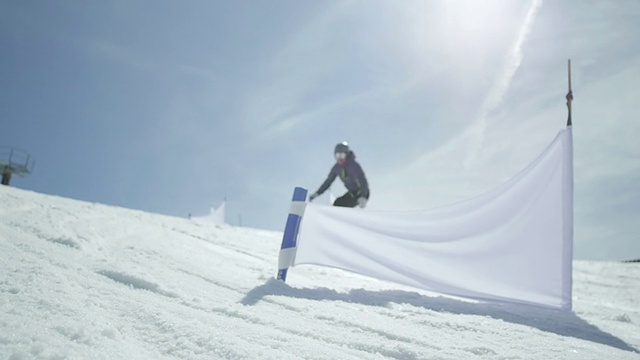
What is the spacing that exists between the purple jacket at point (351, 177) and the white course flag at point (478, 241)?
1.62 m

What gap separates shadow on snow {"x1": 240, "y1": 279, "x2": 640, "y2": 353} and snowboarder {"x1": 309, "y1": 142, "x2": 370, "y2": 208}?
229 centimetres

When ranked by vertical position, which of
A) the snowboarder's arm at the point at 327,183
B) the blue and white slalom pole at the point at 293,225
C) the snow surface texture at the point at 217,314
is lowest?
the snow surface texture at the point at 217,314

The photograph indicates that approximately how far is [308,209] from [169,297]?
186 centimetres

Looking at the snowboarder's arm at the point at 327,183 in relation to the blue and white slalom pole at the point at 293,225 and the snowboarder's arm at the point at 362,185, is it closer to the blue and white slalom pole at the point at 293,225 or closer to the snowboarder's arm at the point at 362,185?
the snowboarder's arm at the point at 362,185

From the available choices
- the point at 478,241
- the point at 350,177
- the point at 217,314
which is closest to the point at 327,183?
the point at 350,177

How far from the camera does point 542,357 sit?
190cm

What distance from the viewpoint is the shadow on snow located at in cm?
258

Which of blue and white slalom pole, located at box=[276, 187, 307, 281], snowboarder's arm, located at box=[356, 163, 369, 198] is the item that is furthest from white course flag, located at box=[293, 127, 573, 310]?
snowboarder's arm, located at box=[356, 163, 369, 198]

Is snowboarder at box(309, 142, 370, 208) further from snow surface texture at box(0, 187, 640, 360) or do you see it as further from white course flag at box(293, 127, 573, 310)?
snow surface texture at box(0, 187, 640, 360)

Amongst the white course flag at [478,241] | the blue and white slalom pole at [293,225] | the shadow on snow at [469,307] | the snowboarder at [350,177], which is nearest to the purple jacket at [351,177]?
the snowboarder at [350,177]

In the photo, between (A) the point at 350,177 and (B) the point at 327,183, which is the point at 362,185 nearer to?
(A) the point at 350,177

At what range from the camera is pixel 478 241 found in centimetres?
355

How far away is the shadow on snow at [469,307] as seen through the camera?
2.58 m

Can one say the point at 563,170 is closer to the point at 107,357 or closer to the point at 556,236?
the point at 556,236
